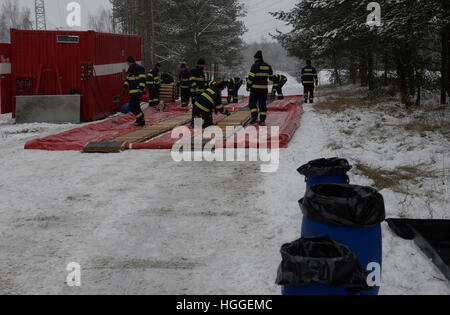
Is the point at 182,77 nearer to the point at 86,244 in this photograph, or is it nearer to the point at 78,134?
Result: the point at 78,134

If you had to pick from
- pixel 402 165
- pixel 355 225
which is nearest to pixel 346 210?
pixel 355 225

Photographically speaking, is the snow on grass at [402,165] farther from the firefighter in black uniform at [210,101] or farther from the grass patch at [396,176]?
the firefighter in black uniform at [210,101]

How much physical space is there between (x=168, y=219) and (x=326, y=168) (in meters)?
1.96

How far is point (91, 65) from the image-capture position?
14734mm

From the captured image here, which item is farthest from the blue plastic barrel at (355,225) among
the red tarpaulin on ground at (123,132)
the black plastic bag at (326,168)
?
the red tarpaulin on ground at (123,132)

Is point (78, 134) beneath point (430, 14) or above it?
beneath

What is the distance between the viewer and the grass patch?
6312 millimetres

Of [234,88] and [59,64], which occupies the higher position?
[59,64]

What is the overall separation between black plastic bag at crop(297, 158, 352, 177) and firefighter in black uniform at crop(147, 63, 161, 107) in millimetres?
13009

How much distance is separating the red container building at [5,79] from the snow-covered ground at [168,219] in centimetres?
546

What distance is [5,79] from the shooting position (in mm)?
14391

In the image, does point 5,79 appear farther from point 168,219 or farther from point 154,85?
point 168,219

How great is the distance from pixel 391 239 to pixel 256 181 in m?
2.85
